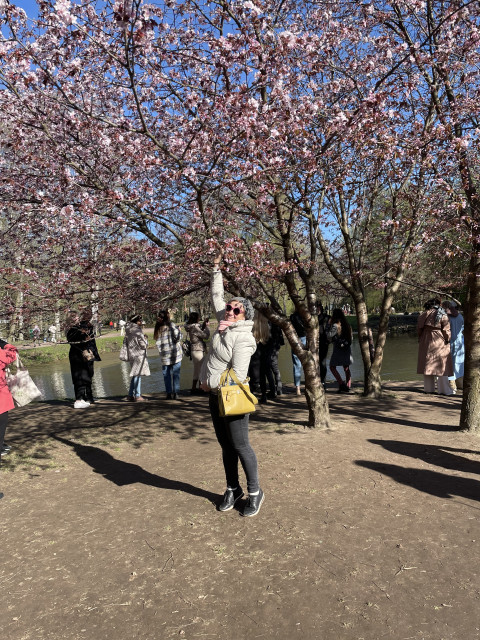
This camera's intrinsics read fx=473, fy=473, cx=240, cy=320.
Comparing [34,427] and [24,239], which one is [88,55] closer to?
[24,239]

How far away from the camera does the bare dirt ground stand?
9.23ft

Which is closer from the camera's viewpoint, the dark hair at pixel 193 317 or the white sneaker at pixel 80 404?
the white sneaker at pixel 80 404

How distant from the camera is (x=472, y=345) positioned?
20.5 feet

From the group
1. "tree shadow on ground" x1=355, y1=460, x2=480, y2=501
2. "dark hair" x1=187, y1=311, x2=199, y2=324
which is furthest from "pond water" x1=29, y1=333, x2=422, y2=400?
"tree shadow on ground" x1=355, y1=460, x2=480, y2=501

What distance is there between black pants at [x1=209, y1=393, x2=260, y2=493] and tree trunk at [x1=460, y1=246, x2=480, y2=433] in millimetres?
3632

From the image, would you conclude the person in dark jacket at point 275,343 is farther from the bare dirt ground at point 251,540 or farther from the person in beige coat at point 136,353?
the person in beige coat at point 136,353

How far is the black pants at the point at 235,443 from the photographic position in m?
3.95

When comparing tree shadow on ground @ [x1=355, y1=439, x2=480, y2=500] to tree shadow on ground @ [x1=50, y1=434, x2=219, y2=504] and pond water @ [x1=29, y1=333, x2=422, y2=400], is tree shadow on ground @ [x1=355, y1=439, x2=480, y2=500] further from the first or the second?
pond water @ [x1=29, y1=333, x2=422, y2=400]

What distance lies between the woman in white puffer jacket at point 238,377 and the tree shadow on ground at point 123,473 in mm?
498

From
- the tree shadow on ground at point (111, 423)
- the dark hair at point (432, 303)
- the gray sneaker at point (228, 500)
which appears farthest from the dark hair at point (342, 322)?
the gray sneaker at point (228, 500)

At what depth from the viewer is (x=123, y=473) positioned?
5.44 meters

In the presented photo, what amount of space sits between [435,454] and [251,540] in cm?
294

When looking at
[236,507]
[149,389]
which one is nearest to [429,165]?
[236,507]

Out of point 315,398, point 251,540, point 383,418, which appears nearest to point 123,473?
point 251,540
